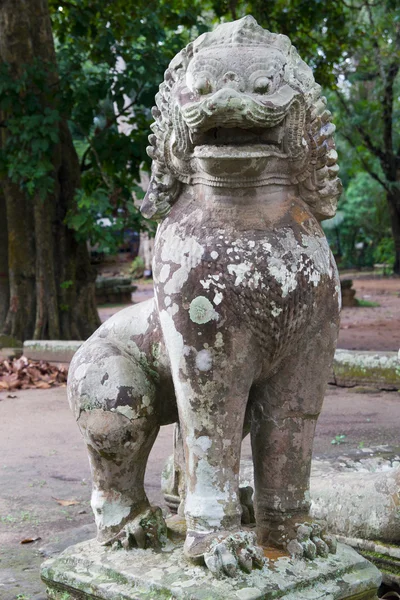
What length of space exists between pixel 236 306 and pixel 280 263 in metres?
0.17

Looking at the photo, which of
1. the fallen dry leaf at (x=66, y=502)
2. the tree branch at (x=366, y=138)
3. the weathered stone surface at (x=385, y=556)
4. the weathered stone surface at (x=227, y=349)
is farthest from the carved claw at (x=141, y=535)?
the tree branch at (x=366, y=138)

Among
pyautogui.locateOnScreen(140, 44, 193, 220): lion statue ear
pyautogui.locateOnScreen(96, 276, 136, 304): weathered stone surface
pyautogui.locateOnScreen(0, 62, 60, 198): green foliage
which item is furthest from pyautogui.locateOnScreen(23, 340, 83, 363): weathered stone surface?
pyautogui.locateOnScreen(96, 276, 136, 304): weathered stone surface

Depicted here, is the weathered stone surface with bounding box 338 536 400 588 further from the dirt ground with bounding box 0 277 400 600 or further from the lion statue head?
the lion statue head

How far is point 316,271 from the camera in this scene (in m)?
2.34

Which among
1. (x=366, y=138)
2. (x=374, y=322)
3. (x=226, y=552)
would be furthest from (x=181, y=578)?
(x=366, y=138)

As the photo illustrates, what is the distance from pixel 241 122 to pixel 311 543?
1.20 m

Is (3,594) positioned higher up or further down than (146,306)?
further down

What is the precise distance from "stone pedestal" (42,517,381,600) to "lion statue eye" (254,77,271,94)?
1.29 m

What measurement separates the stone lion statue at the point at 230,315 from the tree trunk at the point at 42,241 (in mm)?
7006

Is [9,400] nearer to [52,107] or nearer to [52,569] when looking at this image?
[52,107]

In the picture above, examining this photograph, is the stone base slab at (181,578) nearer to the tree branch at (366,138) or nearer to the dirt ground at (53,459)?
the dirt ground at (53,459)

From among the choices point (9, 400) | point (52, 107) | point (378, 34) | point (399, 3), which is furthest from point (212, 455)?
point (378, 34)

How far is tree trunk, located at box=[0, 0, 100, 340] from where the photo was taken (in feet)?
30.8

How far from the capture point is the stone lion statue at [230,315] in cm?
225
